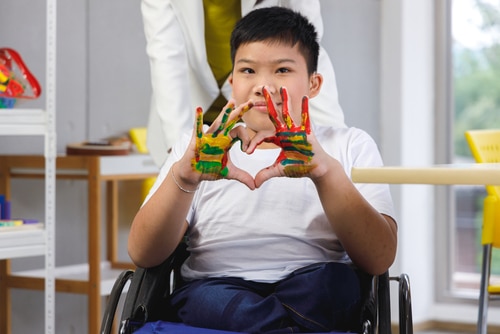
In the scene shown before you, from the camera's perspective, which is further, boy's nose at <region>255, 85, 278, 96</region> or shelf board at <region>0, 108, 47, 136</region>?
shelf board at <region>0, 108, 47, 136</region>

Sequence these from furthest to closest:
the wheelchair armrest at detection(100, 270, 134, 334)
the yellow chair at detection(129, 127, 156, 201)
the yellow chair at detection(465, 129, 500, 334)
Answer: the yellow chair at detection(129, 127, 156, 201) → the yellow chair at detection(465, 129, 500, 334) → the wheelchair armrest at detection(100, 270, 134, 334)

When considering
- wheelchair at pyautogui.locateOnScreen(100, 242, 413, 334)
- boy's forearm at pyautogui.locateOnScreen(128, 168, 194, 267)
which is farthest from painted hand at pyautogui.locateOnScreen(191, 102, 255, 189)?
wheelchair at pyautogui.locateOnScreen(100, 242, 413, 334)

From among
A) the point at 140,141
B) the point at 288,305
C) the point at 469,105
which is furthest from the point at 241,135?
the point at 469,105

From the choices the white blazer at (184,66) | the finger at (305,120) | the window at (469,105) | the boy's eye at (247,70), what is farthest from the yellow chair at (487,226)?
the finger at (305,120)

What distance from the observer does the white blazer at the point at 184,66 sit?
2.21 meters

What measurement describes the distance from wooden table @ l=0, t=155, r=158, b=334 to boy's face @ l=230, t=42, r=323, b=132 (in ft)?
4.63

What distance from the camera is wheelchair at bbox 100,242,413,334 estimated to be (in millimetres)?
1380

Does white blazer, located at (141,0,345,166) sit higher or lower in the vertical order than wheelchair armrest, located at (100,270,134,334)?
higher

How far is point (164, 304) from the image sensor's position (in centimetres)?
150

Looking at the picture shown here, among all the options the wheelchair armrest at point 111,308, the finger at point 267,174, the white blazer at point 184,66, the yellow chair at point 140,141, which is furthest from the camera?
the yellow chair at point 140,141

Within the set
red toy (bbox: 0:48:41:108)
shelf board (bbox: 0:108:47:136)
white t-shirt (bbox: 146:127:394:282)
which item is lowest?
white t-shirt (bbox: 146:127:394:282)

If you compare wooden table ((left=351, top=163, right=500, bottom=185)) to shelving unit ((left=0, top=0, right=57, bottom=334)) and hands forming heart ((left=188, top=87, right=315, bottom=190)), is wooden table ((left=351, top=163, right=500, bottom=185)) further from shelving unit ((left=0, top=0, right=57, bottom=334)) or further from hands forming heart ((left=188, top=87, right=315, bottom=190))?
shelving unit ((left=0, top=0, right=57, bottom=334))

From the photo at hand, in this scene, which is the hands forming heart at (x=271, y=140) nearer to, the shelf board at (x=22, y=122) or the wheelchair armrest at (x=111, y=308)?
the wheelchair armrest at (x=111, y=308)

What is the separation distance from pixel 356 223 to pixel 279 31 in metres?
0.40
